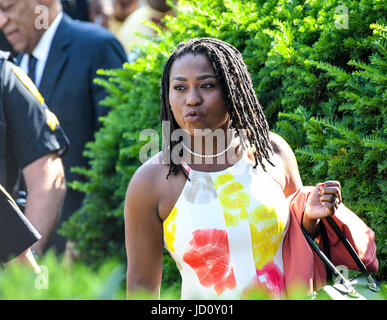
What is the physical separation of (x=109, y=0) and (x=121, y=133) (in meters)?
4.88

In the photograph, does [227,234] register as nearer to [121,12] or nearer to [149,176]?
[149,176]

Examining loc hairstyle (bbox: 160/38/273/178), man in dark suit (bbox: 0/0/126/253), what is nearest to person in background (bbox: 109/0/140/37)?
man in dark suit (bbox: 0/0/126/253)

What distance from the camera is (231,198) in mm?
2346

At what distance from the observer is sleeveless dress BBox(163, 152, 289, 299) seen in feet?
7.53

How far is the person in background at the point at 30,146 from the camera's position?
356 cm

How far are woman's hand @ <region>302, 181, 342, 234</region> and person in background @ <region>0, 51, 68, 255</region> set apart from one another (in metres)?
1.94

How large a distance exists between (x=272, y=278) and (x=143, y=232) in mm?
542

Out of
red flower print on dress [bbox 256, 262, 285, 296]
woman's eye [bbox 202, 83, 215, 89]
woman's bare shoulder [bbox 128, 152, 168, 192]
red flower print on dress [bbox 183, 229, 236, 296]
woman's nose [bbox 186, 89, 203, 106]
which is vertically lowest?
red flower print on dress [bbox 256, 262, 285, 296]

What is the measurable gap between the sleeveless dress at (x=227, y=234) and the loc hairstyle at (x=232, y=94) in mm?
127

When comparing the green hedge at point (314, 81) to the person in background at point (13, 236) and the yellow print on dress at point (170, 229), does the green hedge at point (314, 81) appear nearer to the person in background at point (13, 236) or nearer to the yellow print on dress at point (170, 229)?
the yellow print on dress at point (170, 229)

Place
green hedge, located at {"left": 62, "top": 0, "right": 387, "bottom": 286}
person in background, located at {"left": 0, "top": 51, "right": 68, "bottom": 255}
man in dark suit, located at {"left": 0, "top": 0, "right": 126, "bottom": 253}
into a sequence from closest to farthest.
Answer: green hedge, located at {"left": 62, "top": 0, "right": 387, "bottom": 286}, person in background, located at {"left": 0, "top": 51, "right": 68, "bottom": 255}, man in dark suit, located at {"left": 0, "top": 0, "right": 126, "bottom": 253}

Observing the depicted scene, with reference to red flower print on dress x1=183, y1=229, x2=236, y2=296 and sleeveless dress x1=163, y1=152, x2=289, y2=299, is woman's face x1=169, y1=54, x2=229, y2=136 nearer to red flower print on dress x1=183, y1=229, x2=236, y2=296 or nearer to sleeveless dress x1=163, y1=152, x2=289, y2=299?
sleeveless dress x1=163, y1=152, x2=289, y2=299

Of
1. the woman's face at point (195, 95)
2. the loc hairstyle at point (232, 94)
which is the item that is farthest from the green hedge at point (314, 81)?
the woman's face at point (195, 95)
